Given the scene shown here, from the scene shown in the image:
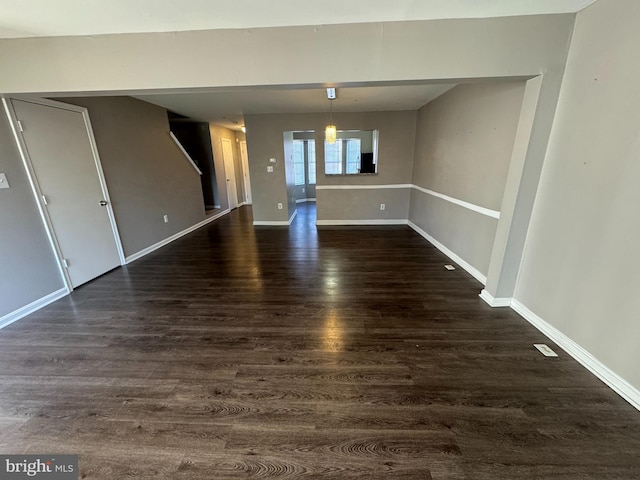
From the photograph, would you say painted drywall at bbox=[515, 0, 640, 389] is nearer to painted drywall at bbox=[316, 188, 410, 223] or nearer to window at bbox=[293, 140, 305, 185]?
painted drywall at bbox=[316, 188, 410, 223]

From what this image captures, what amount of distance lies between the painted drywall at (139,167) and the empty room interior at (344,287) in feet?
0.35

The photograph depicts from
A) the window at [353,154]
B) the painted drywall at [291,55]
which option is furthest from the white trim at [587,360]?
the window at [353,154]

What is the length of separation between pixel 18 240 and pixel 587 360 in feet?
16.7

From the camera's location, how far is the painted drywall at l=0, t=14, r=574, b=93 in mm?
1942

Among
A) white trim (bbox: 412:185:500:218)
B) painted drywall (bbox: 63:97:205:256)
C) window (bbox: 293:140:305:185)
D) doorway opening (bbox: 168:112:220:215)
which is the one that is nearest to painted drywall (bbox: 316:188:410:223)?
white trim (bbox: 412:185:500:218)

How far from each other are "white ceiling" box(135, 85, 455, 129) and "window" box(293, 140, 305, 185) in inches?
131

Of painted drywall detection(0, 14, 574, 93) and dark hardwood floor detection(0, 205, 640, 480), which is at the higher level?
painted drywall detection(0, 14, 574, 93)

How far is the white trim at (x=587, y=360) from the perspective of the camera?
1.56 meters

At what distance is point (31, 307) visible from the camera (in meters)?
2.62

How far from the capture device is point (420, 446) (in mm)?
1313

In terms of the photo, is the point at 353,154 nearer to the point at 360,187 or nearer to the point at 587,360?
the point at 360,187

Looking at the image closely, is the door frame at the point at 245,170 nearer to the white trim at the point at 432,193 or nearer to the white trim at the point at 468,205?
the white trim at the point at 432,193

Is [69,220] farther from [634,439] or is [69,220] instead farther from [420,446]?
[634,439]

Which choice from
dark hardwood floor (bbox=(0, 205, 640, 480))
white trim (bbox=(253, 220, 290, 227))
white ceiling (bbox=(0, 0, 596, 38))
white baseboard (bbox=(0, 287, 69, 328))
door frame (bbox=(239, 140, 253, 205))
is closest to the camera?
dark hardwood floor (bbox=(0, 205, 640, 480))
